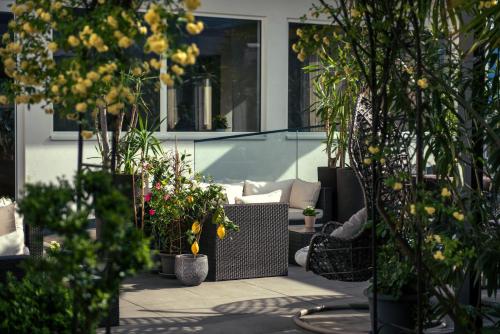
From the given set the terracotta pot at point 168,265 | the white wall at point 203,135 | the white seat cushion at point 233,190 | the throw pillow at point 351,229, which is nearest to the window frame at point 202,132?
the white wall at point 203,135

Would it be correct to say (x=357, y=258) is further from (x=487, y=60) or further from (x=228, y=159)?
(x=228, y=159)

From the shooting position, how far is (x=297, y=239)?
318 inches

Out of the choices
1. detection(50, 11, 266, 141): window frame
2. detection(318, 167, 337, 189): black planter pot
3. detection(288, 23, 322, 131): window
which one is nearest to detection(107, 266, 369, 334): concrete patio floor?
detection(318, 167, 337, 189): black planter pot

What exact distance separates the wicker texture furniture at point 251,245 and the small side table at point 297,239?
1.53 ft

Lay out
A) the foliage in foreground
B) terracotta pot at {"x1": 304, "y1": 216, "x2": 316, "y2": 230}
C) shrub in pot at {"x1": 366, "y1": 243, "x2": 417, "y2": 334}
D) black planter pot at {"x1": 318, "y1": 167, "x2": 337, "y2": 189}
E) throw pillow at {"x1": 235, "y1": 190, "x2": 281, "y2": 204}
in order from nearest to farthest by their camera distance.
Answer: the foliage in foreground < shrub in pot at {"x1": 366, "y1": 243, "x2": 417, "y2": 334} < terracotta pot at {"x1": 304, "y1": 216, "x2": 316, "y2": 230} < throw pillow at {"x1": 235, "y1": 190, "x2": 281, "y2": 204} < black planter pot at {"x1": 318, "y1": 167, "x2": 337, "y2": 189}

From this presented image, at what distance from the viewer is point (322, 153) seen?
32.3 ft

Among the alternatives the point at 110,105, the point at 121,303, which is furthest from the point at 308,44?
the point at 121,303

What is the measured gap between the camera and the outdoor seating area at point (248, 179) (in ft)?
9.50

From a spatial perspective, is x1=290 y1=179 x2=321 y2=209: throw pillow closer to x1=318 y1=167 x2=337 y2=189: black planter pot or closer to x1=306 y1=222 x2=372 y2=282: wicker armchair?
x1=318 y1=167 x2=337 y2=189: black planter pot

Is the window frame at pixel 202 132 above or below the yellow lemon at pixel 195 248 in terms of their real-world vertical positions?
above

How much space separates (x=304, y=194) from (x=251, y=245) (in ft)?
7.16

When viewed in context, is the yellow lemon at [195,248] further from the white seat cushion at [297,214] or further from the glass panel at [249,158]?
the glass panel at [249,158]

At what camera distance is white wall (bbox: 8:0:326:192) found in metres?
10.9

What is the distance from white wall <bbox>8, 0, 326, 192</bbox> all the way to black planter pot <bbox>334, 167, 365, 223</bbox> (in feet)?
9.21
